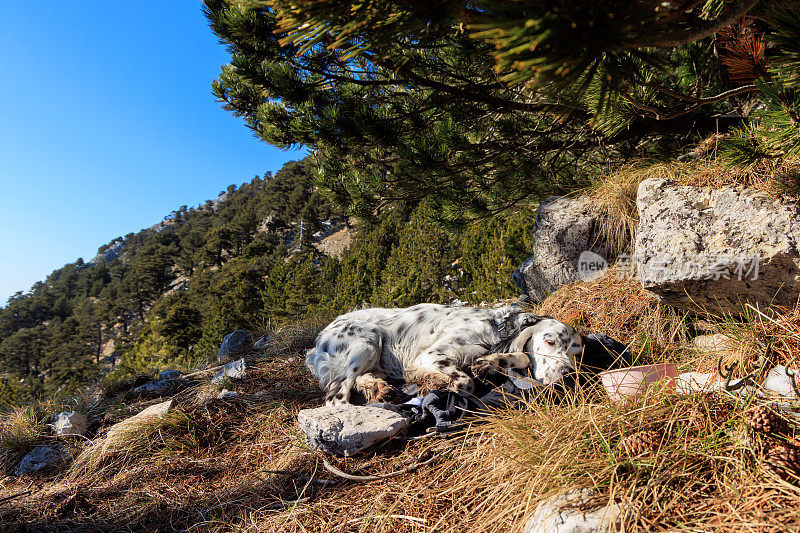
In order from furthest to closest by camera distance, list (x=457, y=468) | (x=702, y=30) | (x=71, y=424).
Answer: (x=71, y=424) → (x=457, y=468) → (x=702, y=30)

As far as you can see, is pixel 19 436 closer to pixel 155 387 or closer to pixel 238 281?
pixel 155 387

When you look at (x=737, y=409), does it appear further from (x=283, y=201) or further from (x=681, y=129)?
(x=283, y=201)

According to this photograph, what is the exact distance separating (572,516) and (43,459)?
4001mm

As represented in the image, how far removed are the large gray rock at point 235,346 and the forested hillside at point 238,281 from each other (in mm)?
285

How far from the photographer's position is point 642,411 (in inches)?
63.4

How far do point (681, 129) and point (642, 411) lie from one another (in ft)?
10.2

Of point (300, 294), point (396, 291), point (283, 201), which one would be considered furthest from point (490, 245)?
point (283, 201)

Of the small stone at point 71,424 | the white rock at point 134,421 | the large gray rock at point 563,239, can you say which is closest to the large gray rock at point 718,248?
the large gray rock at point 563,239

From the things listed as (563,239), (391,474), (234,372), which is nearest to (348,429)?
(391,474)

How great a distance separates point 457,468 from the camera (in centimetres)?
200

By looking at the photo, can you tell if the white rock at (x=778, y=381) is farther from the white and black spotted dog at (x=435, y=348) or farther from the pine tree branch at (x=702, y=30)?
the pine tree branch at (x=702, y=30)

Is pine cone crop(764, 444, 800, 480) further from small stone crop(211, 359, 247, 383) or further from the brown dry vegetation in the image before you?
small stone crop(211, 359, 247, 383)

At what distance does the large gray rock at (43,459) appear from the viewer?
3.16 metres

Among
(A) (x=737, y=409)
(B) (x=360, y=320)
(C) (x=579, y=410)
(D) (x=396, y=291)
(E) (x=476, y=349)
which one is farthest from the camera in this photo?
(D) (x=396, y=291)
